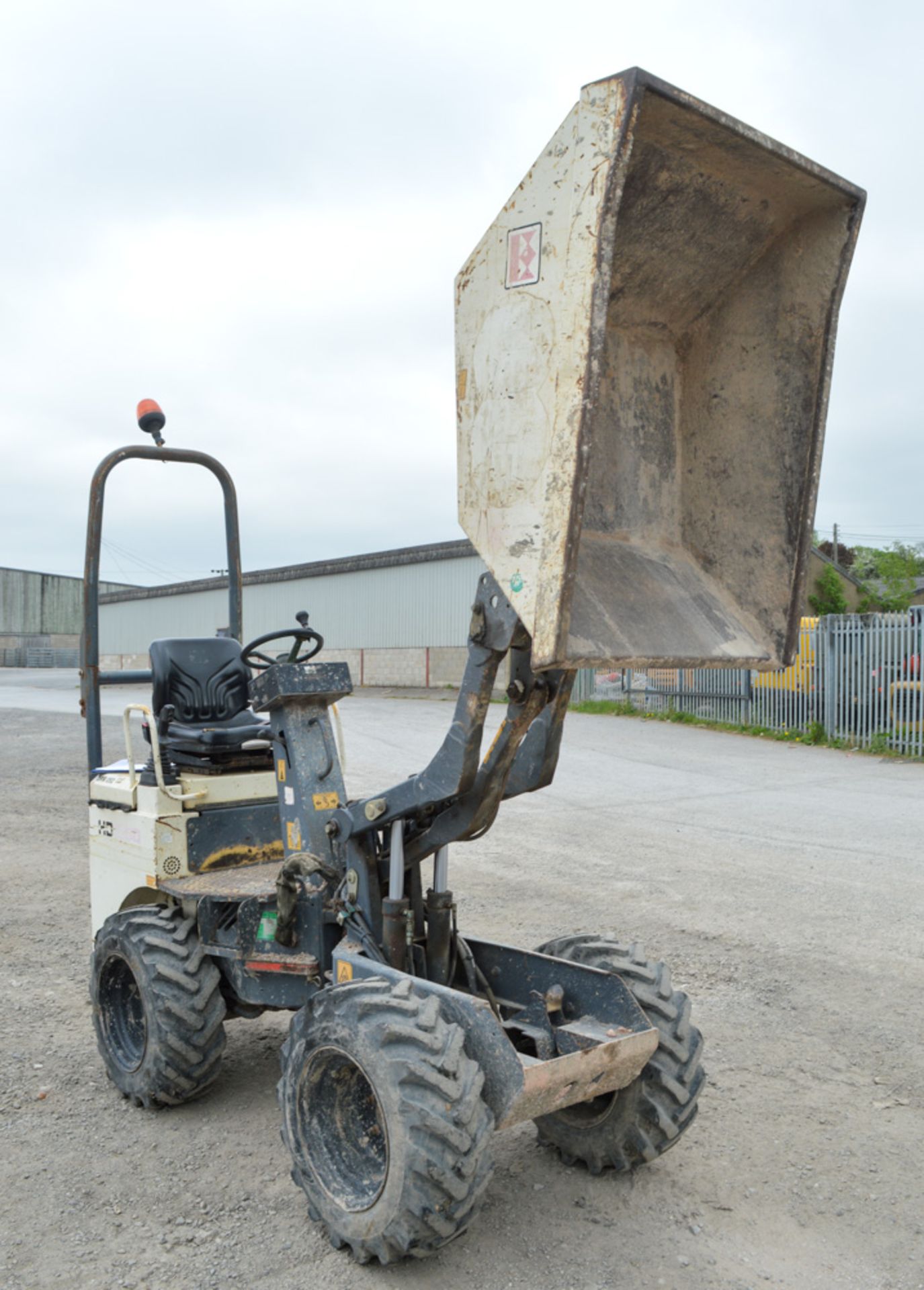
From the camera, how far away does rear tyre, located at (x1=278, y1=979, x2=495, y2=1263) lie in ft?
10.4

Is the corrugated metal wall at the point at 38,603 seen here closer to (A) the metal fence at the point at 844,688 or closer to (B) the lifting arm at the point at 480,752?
(A) the metal fence at the point at 844,688

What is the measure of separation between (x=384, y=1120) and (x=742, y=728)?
17060 millimetres

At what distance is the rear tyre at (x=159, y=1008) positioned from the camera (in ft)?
14.7

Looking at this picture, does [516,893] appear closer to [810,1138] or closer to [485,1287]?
[810,1138]

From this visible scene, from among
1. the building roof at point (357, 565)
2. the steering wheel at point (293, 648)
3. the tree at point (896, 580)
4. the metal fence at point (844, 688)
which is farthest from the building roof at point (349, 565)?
the steering wheel at point (293, 648)

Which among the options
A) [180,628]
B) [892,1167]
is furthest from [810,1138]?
[180,628]

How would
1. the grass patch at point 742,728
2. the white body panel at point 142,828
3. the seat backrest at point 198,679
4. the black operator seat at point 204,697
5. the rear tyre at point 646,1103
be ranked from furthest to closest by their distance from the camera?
the grass patch at point 742,728 → the seat backrest at point 198,679 → the black operator seat at point 204,697 → the white body panel at point 142,828 → the rear tyre at point 646,1103

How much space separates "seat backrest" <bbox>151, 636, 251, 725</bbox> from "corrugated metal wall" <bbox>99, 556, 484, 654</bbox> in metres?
21.0

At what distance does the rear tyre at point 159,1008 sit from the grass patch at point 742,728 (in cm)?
1390

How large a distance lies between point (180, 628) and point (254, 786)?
43.1m

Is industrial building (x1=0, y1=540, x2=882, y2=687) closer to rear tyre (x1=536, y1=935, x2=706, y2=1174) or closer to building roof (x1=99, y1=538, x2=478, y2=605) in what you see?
building roof (x1=99, y1=538, x2=478, y2=605)

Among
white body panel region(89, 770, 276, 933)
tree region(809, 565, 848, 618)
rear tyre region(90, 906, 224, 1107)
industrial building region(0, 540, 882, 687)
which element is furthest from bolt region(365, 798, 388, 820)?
tree region(809, 565, 848, 618)

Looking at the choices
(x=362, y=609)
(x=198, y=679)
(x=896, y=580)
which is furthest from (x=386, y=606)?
(x=198, y=679)

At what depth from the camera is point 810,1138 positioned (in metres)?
4.36
